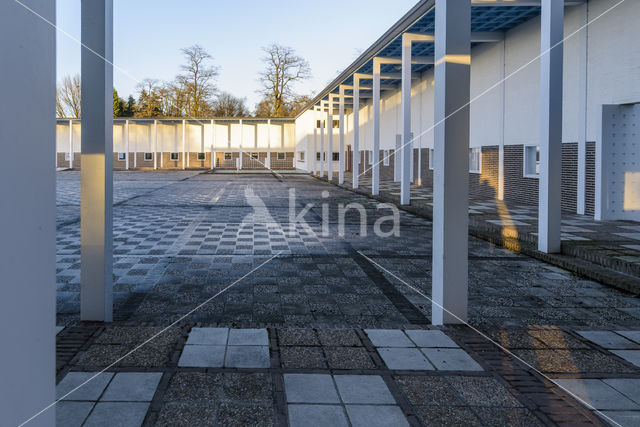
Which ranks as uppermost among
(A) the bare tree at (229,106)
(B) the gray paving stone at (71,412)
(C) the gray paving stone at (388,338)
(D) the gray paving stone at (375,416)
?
(A) the bare tree at (229,106)

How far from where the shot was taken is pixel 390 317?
5.04 m

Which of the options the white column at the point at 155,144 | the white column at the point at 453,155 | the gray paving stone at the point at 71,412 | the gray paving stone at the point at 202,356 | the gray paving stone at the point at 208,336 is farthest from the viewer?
the white column at the point at 155,144

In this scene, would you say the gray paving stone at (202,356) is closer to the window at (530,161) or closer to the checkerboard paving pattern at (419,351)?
the checkerboard paving pattern at (419,351)

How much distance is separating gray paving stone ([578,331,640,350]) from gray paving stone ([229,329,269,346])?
8.76 ft

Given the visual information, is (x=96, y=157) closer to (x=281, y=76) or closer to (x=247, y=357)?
(x=247, y=357)

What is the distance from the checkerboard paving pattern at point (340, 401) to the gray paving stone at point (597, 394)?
1.17m

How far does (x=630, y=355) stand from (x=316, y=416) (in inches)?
101

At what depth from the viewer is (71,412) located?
2.95 metres

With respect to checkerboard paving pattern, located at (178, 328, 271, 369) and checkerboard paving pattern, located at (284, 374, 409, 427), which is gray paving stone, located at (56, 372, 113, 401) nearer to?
checkerboard paving pattern, located at (178, 328, 271, 369)

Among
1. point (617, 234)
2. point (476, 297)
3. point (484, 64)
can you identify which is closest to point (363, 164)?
point (484, 64)

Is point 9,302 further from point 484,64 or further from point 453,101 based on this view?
point 484,64

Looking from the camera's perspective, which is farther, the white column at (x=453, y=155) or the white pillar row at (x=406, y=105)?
the white pillar row at (x=406, y=105)

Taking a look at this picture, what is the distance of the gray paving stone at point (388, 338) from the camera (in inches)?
165

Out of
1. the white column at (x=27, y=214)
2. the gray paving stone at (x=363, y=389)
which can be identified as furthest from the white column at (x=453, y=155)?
the white column at (x=27, y=214)
